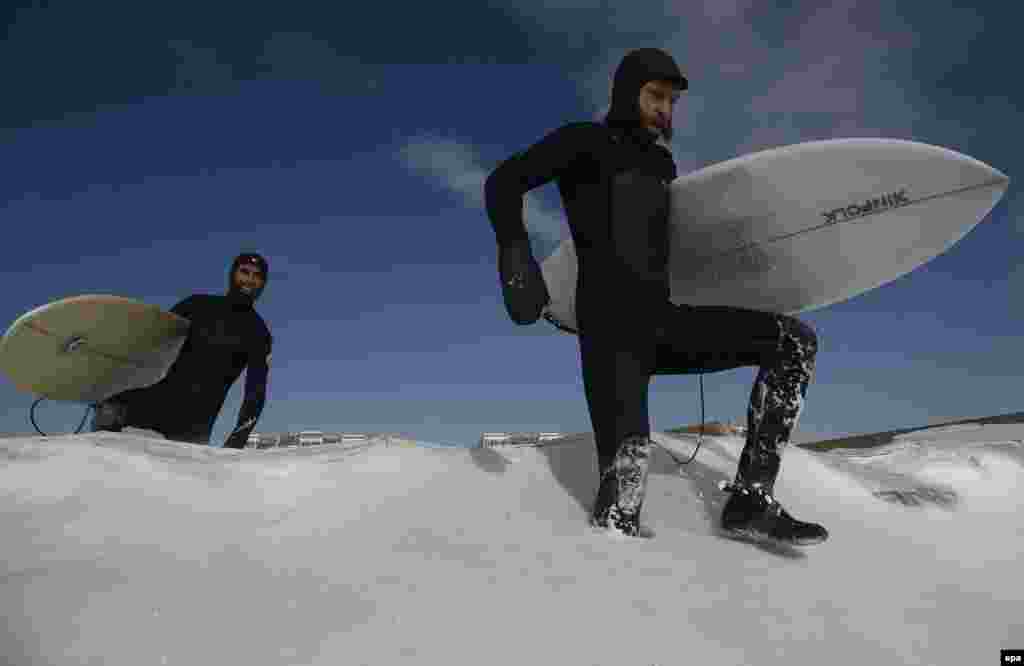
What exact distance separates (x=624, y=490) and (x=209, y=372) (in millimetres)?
2906

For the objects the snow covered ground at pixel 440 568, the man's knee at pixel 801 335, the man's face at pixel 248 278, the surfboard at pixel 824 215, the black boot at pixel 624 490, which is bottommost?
the snow covered ground at pixel 440 568

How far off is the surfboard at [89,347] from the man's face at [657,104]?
3.18 metres

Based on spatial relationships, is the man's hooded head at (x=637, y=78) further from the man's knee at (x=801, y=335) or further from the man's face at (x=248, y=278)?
the man's face at (x=248, y=278)

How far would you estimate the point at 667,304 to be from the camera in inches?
80.4

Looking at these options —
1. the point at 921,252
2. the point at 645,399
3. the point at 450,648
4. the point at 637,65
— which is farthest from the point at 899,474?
the point at 450,648

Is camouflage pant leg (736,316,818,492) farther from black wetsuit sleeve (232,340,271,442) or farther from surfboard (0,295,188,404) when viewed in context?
surfboard (0,295,188,404)

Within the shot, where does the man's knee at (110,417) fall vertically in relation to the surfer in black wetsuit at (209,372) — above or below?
below

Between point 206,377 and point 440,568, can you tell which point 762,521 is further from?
point 206,377

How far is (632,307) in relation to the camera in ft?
6.56

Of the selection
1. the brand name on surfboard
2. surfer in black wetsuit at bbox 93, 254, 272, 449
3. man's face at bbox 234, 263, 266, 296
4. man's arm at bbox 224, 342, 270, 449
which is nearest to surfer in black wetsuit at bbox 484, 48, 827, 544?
the brand name on surfboard

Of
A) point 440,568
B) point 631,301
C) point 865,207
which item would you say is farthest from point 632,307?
point 865,207

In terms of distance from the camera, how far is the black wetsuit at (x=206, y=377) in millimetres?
3691

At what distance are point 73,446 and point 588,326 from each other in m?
1.55

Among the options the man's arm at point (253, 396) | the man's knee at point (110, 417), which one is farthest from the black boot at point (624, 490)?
the man's knee at point (110, 417)
